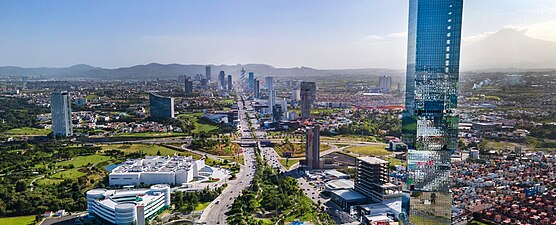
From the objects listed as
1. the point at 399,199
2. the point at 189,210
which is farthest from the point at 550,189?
the point at 189,210

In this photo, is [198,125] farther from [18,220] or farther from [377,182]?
[377,182]

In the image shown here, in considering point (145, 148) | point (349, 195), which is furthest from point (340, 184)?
point (145, 148)

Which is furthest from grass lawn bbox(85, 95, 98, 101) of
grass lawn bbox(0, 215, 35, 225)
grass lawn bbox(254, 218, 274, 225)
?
grass lawn bbox(254, 218, 274, 225)

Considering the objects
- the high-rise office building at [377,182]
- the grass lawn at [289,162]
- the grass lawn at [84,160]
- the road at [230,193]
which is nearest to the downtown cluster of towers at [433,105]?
the high-rise office building at [377,182]

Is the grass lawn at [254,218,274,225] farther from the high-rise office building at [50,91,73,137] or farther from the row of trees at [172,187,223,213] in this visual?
the high-rise office building at [50,91,73,137]

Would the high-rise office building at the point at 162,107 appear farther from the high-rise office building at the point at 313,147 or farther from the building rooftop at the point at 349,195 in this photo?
the building rooftop at the point at 349,195
